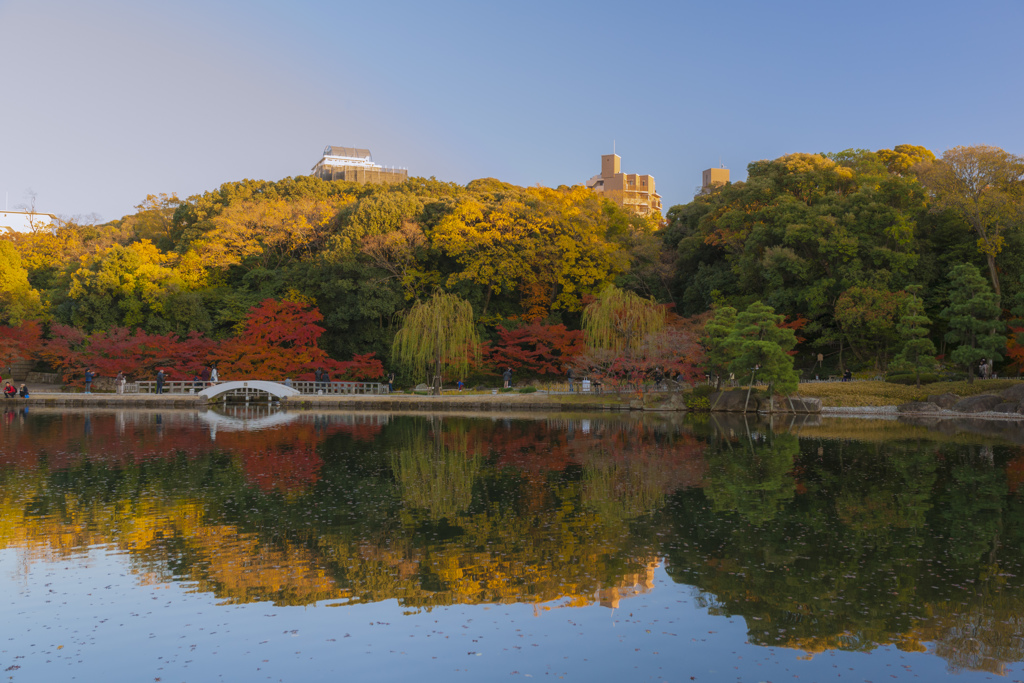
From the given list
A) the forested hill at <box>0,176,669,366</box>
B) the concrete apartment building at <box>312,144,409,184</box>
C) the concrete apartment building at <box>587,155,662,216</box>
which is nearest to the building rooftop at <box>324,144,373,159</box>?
the concrete apartment building at <box>312,144,409,184</box>

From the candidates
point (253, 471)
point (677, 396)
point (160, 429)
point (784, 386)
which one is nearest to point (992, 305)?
point (784, 386)

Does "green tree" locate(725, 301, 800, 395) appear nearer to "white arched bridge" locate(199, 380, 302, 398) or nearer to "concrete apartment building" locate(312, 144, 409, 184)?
"white arched bridge" locate(199, 380, 302, 398)

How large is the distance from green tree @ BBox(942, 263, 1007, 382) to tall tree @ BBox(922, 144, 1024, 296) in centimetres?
306

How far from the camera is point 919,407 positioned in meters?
27.4

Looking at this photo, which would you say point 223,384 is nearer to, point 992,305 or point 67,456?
point 67,456

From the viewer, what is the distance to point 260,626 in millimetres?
6242

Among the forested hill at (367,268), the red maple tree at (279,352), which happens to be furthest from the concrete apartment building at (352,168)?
the red maple tree at (279,352)

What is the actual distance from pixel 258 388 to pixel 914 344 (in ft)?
89.7

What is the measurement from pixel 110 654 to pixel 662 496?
7985 mm

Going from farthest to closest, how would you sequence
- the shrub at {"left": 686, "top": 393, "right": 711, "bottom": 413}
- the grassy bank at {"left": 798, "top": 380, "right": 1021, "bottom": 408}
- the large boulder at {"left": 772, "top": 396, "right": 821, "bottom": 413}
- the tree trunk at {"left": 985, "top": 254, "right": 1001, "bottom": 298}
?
the tree trunk at {"left": 985, "top": 254, "right": 1001, "bottom": 298}, the shrub at {"left": 686, "top": 393, "right": 711, "bottom": 413}, the grassy bank at {"left": 798, "top": 380, "right": 1021, "bottom": 408}, the large boulder at {"left": 772, "top": 396, "right": 821, "bottom": 413}

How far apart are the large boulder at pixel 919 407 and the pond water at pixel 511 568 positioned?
40.9 feet

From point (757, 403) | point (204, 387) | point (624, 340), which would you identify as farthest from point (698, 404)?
point (204, 387)

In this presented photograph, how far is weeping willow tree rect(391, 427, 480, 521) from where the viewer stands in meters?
11.0

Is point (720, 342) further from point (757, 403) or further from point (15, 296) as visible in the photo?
point (15, 296)
